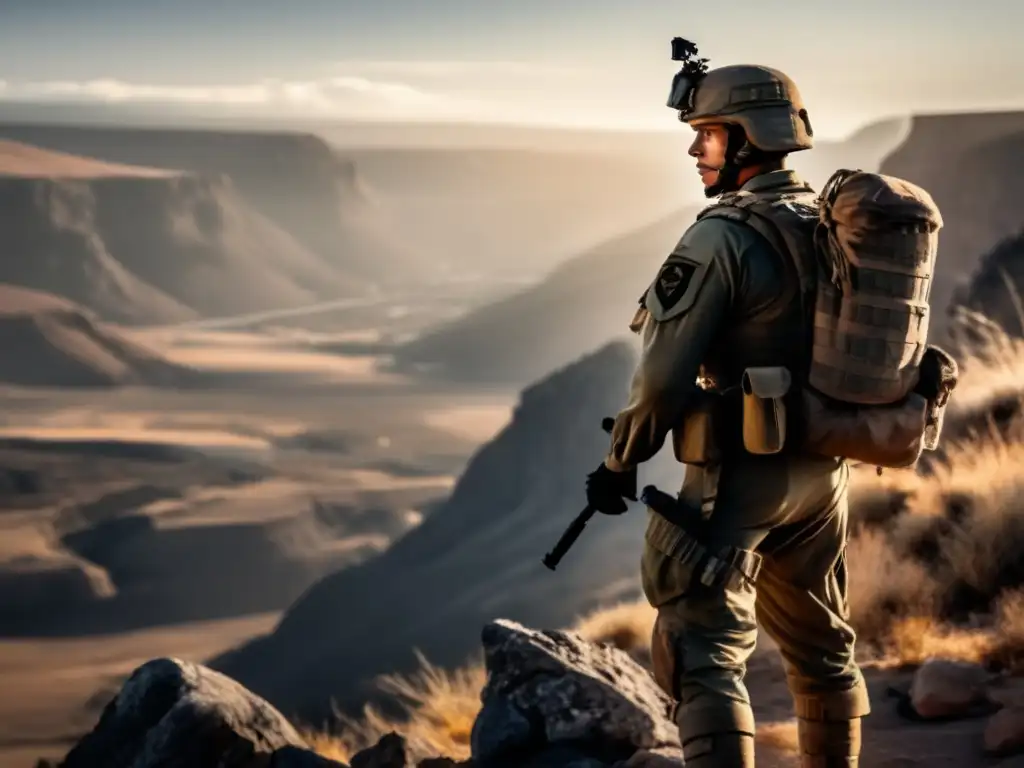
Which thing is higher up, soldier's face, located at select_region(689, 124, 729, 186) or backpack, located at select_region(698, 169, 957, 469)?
soldier's face, located at select_region(689, 124, 729, 186)

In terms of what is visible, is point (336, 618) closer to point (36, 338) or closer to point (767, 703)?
point (767, 703)

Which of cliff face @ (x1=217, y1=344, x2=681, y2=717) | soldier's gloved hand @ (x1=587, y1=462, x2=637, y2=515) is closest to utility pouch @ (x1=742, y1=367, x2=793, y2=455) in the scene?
soldier's gloved hand @ (x1=587, y1=462, x2=637, y2=515)

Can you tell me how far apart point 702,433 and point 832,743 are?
92 centimetres

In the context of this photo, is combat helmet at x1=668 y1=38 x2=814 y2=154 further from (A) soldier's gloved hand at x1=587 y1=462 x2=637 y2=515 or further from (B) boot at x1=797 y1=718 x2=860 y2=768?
(B) boot at x1=797 y1=718 x2=860 y2=768

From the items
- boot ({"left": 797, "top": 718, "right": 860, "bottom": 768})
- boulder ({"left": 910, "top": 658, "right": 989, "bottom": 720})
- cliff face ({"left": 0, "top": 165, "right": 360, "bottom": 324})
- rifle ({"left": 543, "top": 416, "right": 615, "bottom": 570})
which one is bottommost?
cliff face ({"left": 0, "top": 165, "right": 360, "bottom": 324})

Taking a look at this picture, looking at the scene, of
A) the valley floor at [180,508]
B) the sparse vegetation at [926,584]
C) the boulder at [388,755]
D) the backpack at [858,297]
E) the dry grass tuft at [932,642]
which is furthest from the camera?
the valley floor at [180,508]

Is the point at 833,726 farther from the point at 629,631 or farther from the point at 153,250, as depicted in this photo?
the point at 153,250

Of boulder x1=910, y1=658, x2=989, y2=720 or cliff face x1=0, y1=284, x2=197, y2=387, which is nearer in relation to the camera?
boulder x1=910, y1=658, x2=989, y2=720

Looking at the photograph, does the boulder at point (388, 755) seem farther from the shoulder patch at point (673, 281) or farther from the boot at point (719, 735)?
the shoulder patch at point (673, 281)

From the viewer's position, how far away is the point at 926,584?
5.84m

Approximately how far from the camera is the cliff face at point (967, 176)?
23453mm

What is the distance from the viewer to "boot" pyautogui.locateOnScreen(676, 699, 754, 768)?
10.2ft

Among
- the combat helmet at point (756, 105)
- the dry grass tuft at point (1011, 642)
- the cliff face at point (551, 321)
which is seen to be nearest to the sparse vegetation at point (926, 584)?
the dry grass tuft at point (1011, 642)

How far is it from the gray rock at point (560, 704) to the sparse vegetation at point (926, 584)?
40 cm
